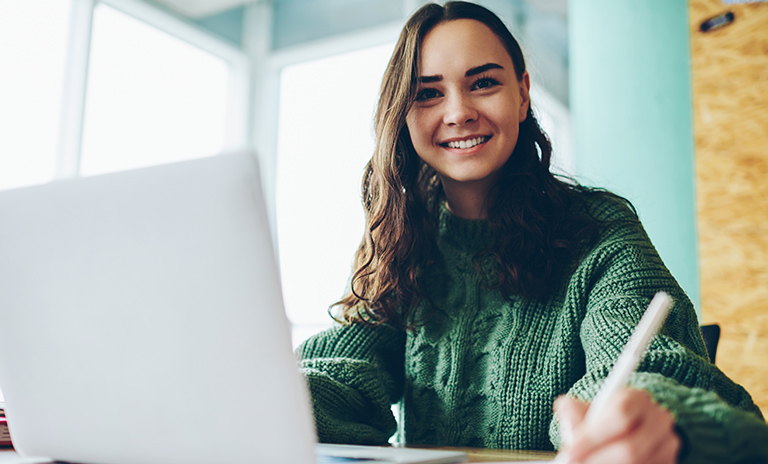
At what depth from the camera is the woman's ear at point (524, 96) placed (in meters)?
1.17

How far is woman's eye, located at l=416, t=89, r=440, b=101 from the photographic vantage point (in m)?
1.12

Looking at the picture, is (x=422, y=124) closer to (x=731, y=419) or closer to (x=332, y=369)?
(x=332, y=369)

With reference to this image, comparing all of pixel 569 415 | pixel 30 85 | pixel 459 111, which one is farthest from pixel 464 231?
pixel 30 85

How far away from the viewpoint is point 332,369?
3.18ft

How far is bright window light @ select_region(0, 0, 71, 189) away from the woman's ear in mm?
2149

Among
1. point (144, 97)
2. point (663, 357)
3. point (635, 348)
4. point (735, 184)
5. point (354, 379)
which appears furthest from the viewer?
point (144, 97)

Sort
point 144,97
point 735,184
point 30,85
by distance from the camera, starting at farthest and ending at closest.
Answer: point 144,97, point 30,85, point 735,184

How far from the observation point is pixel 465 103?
108 centimetres

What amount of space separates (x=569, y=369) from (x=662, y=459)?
516 mm

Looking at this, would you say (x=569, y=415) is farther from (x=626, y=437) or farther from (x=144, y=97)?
(x=144, y=97)

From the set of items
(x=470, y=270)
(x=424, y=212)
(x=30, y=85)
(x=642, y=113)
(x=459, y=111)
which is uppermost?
(x=30, y=85)

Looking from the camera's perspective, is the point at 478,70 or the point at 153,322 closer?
the point at 153,322

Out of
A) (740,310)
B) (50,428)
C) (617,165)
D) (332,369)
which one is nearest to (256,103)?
(617,165)

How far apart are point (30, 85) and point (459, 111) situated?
2300 millimetres
